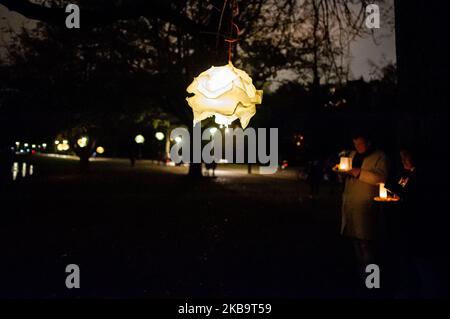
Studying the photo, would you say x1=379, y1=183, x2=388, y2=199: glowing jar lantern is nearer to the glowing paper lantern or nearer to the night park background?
the night park background

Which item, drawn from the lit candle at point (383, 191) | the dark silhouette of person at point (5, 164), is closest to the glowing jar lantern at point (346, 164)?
the lit candle at point (383, 191)

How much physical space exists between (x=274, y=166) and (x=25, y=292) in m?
35.5

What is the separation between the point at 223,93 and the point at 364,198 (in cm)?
257

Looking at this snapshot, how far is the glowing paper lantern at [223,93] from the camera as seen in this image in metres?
4.01

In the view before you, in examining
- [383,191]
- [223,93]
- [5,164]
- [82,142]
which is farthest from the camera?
[82,142]

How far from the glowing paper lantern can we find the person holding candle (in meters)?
2.03

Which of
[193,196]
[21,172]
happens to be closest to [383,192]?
[193,196]

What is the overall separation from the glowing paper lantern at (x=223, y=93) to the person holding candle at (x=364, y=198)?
203 centimetres

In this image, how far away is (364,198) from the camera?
5.26 metres

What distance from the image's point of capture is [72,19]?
4863 millimetres

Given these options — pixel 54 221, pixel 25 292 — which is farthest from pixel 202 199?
pixel 25 292

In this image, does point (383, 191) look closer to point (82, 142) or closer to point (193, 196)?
point (193, 196)

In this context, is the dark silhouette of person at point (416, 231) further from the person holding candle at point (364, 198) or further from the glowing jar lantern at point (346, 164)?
the glowing jar lantern at point (346, 164)
